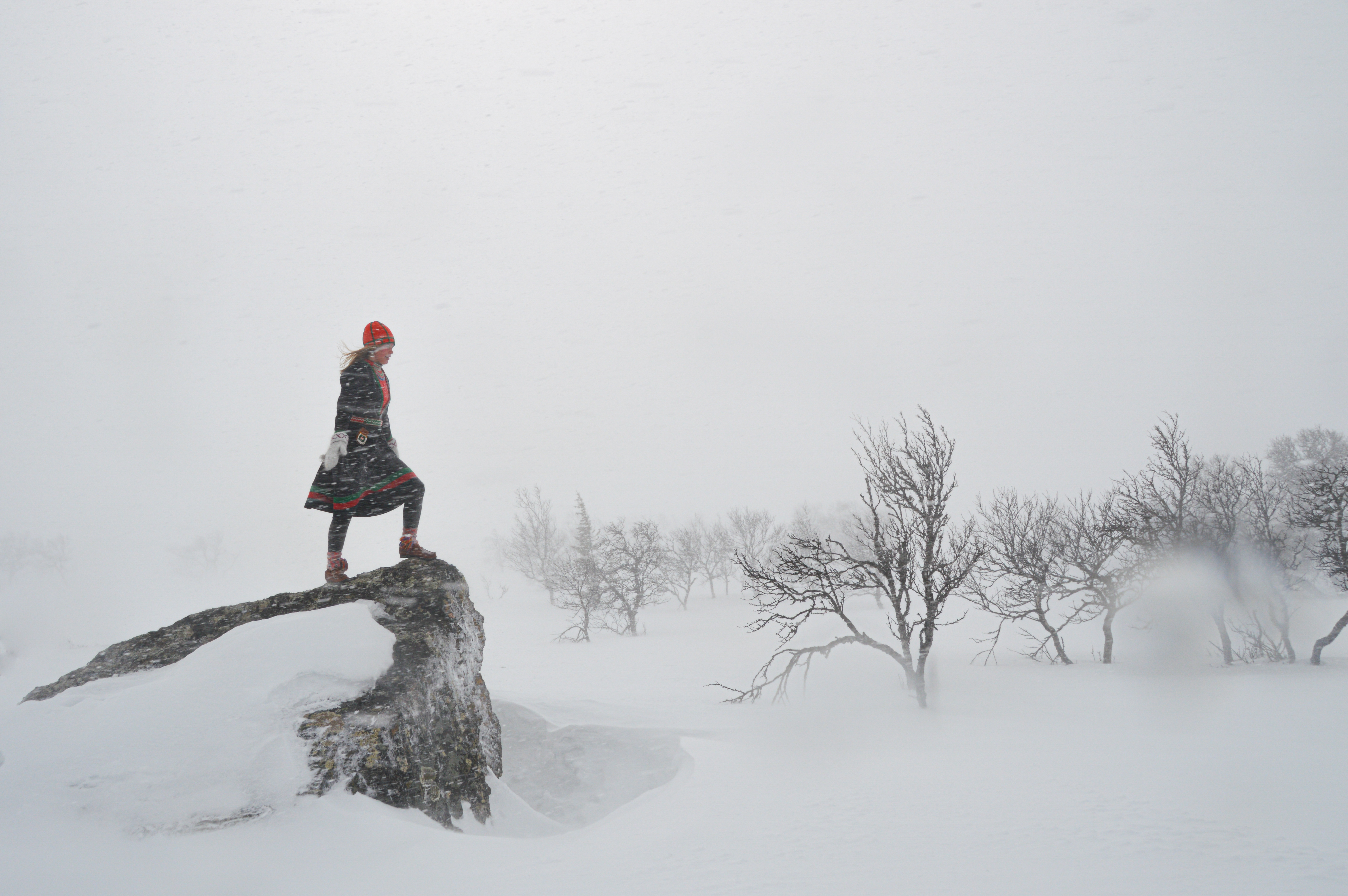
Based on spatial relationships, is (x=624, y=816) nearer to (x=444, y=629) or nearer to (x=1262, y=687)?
(x=444, y=629)

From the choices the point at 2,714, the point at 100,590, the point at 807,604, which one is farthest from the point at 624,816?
the point at 100,590

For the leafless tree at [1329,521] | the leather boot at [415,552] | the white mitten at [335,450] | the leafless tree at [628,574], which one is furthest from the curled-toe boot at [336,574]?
the leafless tree at [628,574]

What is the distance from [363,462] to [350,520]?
660 millimetres

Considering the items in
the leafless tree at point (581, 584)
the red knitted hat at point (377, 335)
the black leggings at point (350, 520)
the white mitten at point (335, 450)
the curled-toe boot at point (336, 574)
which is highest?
the red knitted hat at point (377, 335)

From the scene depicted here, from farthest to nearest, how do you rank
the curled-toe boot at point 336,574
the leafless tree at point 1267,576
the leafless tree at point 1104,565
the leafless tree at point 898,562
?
the leafless tree at point 1267,576, the leafless tree at point 1104,565, the leafless tree at point 898,562, the curled-toe boot at point 336,574

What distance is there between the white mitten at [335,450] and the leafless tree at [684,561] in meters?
32.2

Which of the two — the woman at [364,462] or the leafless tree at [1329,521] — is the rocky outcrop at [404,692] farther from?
the leafless tree at [1329,521]

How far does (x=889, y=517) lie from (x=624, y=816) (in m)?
7.58

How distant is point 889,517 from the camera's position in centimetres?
1027

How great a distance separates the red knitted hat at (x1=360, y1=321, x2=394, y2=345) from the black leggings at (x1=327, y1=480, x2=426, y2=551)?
1.29 meters

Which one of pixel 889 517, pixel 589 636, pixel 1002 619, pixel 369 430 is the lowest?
pixel 589 636

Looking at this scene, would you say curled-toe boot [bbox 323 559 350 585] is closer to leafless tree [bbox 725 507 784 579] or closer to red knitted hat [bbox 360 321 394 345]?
red knitted hat [bbox 360 321 394 345]

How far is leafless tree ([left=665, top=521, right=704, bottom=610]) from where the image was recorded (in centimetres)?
4100

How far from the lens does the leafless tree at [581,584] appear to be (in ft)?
93.5
